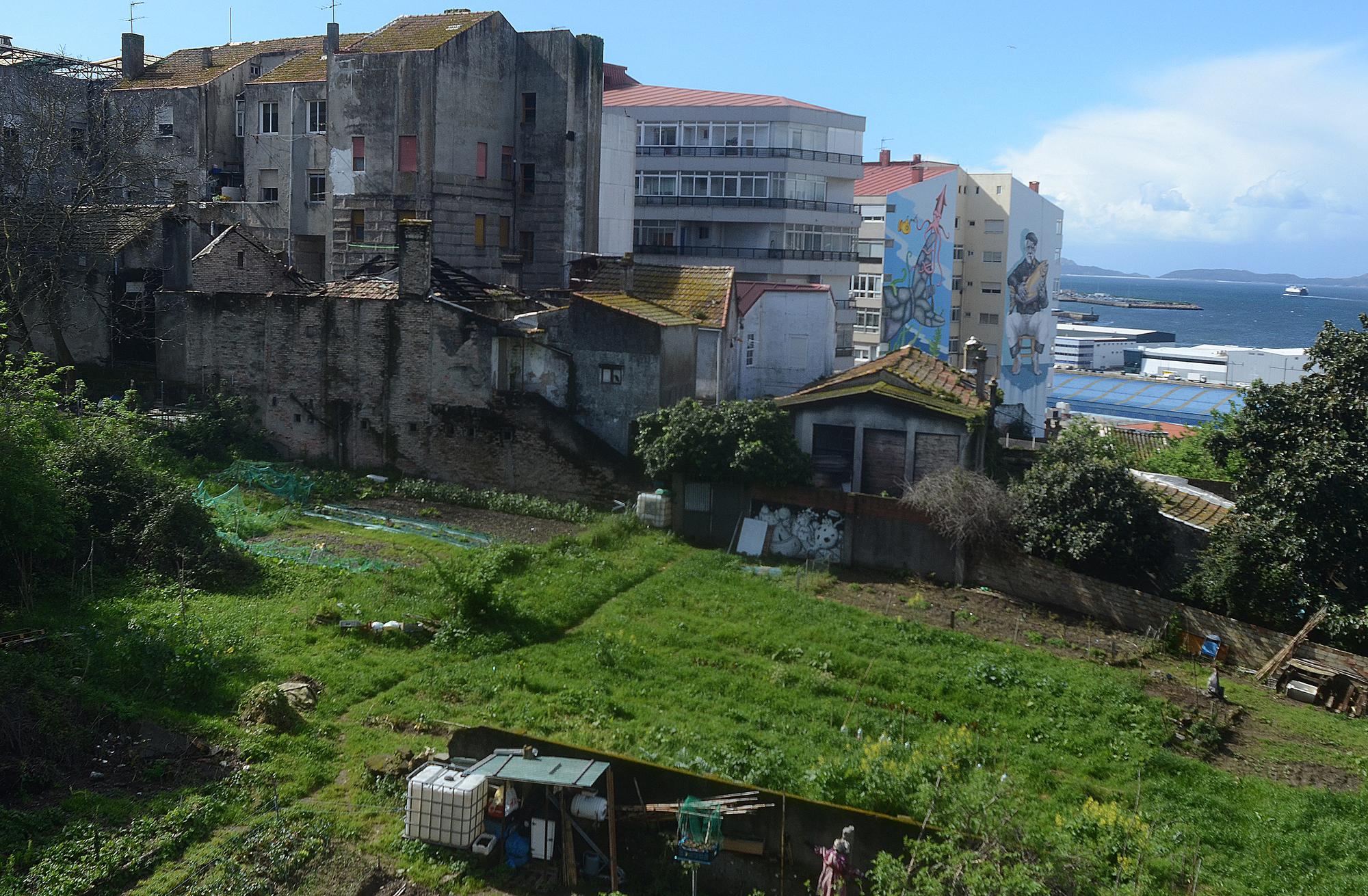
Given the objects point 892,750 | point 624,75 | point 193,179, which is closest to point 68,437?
point 892,750

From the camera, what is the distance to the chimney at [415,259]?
29.0 metres

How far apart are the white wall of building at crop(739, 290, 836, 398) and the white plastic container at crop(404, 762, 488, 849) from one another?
71.6ft

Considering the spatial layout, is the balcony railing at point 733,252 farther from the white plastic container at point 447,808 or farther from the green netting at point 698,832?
the green netting at point 698,832

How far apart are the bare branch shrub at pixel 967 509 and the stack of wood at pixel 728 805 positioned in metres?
12.7

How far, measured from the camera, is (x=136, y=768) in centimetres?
1455

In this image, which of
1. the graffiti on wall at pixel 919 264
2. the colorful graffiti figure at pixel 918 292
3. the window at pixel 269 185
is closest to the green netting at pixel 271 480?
the window at pixel 269 185

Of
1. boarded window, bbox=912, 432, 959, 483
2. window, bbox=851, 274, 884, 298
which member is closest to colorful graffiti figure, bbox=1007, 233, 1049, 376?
window, bbox=851, 274, 884, 298

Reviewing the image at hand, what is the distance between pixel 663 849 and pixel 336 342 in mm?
21416

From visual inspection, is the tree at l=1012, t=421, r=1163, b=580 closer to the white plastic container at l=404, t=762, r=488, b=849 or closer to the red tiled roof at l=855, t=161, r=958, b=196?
the white plastic container at l=404, t=762, r=488, b=849

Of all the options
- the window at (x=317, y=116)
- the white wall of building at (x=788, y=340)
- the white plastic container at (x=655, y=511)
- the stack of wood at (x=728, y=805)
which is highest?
the window at (x=317, y=116)

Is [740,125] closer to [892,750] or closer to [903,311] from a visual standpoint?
[903,311]

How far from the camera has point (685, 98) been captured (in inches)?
2078

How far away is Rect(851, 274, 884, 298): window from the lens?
6550 centimetres

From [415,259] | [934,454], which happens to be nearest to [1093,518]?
[934,454]
